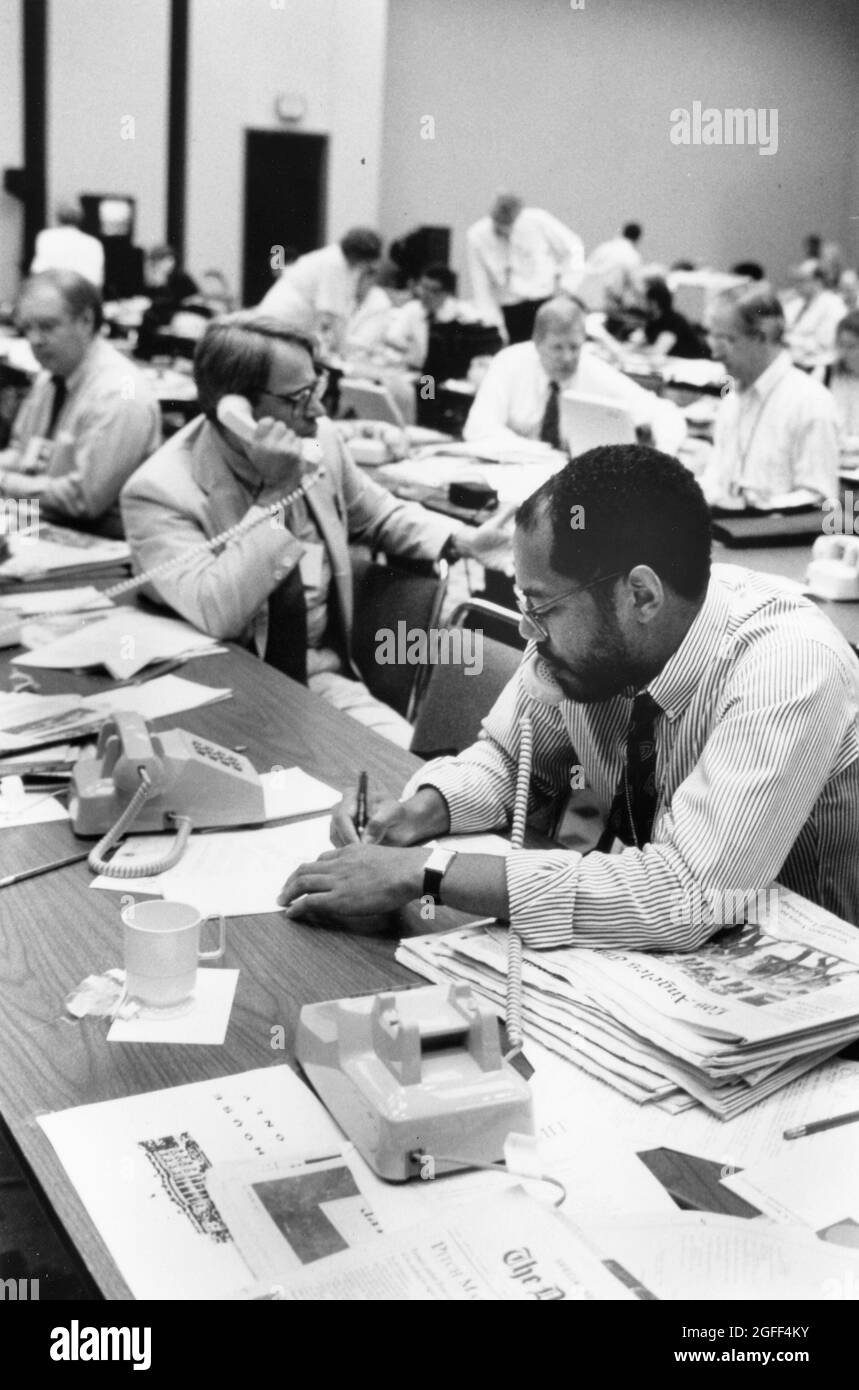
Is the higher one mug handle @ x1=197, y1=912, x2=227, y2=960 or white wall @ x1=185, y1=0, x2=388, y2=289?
white wall @ x1=185, y1=0, x2=388, y2=289

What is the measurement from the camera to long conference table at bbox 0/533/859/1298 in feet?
4.00

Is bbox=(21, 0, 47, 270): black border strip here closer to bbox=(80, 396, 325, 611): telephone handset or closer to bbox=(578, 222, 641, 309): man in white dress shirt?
bbox=(578, 222, 641, 309): man in white dress shirt

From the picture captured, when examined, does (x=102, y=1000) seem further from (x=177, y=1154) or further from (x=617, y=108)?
(x=617, y=108)

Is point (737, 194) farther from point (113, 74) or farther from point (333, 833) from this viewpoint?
point (333, 833)

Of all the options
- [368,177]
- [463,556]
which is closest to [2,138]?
[368,177]

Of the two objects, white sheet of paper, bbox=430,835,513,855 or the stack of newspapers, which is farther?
white sheet of paper, bbox=430,835,513,855

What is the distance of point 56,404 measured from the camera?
4488 mm

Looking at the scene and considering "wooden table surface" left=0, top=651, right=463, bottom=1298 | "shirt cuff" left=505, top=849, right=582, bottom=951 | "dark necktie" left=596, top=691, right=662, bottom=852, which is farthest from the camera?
"dark necktie" left=596, top=691, right=662, bottom=852

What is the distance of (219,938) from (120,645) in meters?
1.15

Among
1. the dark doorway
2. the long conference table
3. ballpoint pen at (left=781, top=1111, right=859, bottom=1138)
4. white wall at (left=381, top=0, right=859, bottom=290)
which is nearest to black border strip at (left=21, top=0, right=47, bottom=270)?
the dark doorway

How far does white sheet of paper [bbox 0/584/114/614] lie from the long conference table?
0.89m

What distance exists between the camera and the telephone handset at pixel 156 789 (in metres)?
1.85

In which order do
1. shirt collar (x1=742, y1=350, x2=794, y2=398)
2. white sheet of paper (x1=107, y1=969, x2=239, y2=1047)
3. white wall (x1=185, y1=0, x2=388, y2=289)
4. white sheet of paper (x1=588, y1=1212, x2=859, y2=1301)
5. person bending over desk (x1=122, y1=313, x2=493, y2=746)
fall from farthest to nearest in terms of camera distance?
white wall (x1=185, y1=0, x2=388, y2=289)
shirt collar (x1=742, y1=350, x2=794, y2=398)
person bending over desk (x1=122, y1=313, x2=493, y2=746)
white sheet of paper (x1=107, y1=969, x2=239, y2=1047)
white sheet of paper (x1=588, y1=1212, x2=859, y2=1301)

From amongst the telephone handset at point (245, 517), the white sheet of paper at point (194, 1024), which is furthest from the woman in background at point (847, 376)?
the white sheet of paper at point (194, 1024)
